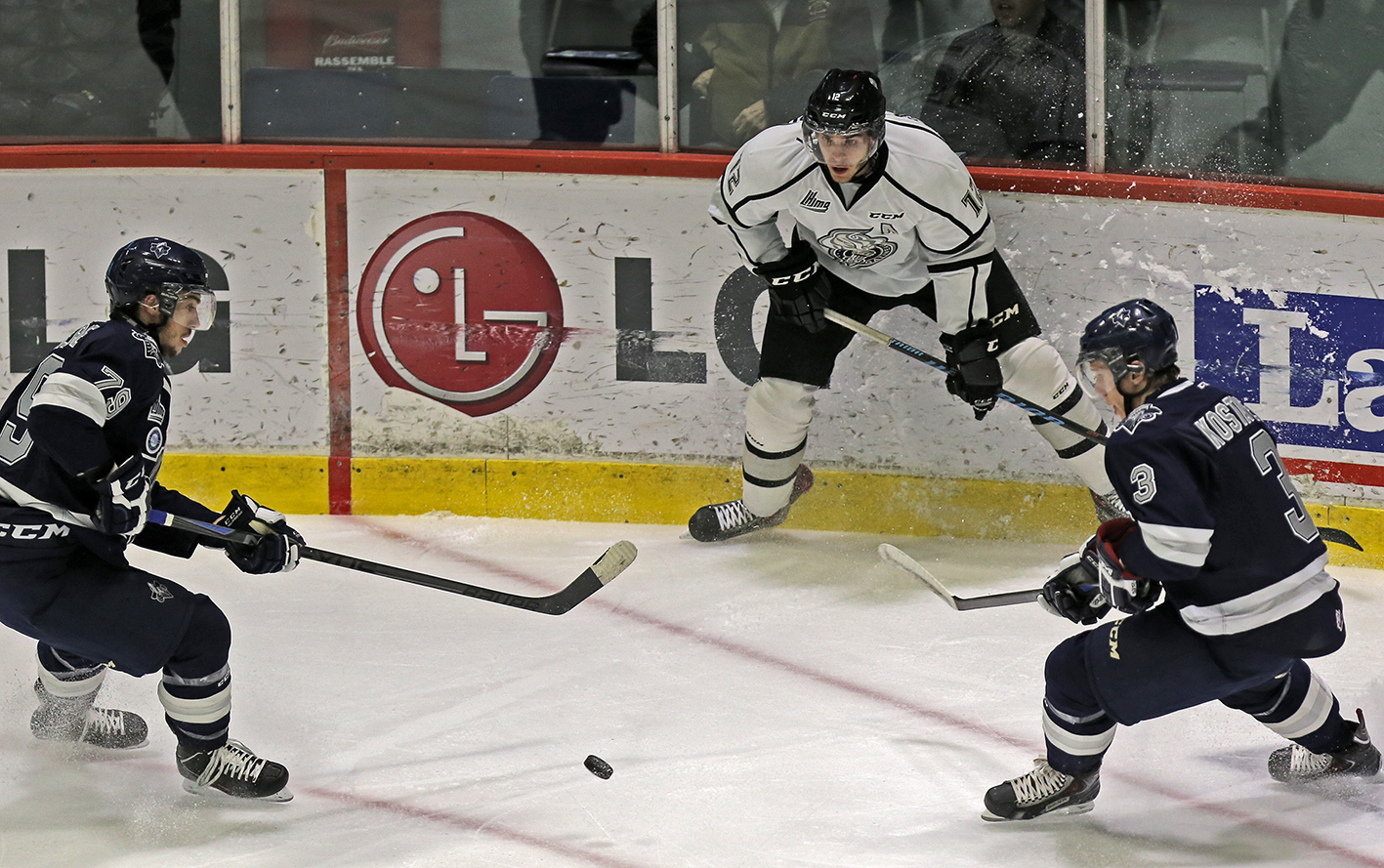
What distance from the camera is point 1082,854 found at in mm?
2463

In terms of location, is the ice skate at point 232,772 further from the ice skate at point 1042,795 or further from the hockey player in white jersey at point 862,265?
the hockey player in white jersey at point 862,265

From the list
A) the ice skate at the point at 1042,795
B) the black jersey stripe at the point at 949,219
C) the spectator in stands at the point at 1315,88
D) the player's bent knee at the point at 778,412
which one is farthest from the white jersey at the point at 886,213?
the ice skate at the point at 1042,795

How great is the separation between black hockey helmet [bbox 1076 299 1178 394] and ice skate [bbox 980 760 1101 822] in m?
0.64

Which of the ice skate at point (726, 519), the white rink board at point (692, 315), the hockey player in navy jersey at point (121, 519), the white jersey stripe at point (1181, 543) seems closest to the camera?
the white jersey stripe at point (1181, 543)

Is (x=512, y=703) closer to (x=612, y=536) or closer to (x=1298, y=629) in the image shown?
(x=612, y=536)

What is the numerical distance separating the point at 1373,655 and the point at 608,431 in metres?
1.91

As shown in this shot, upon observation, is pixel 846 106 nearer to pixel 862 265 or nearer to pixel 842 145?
pixel 842 145

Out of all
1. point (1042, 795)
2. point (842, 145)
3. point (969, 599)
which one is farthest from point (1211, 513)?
point (842, 145)

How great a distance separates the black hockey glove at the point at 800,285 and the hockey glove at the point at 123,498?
60.9 inches

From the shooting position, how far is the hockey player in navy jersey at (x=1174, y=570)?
88.6 inches

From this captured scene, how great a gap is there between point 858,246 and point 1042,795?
1424 mm

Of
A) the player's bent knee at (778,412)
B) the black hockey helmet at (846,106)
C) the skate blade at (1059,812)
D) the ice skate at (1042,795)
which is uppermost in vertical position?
the black hockey helmet at (846,106)

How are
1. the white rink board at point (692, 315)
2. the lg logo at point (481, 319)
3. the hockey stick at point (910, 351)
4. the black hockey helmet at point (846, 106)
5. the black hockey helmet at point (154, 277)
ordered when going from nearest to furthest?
the black hockey helmet at point (154, 277)
the black hockey helmet at point (846, 106)
the hockey stick at point (910, 351)
the white rink board at point (692, 315)
the lg logo at point (481, 319)

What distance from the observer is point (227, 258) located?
4145 millimetres
